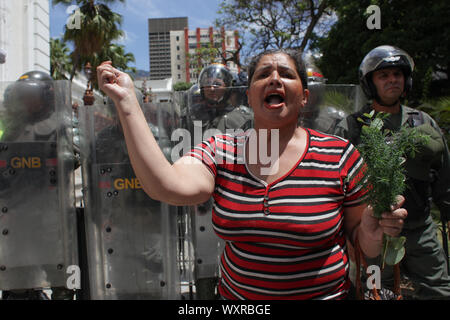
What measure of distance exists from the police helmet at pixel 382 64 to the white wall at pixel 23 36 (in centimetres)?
805

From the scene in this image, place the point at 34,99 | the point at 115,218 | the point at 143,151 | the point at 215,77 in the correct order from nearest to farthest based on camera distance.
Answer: the point at 143,151 → the point at 34,99 → the point at 115,218 → the point at 215,77

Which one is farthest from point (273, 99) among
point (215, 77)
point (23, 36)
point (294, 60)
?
point (23, 36)

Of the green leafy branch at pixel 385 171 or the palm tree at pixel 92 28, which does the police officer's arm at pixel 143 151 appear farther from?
the palm tree at pixel 92 28

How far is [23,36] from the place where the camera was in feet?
32.0

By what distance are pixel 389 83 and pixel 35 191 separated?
2.92 m

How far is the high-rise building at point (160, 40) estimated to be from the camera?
116 m

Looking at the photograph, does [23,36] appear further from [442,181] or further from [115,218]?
[442,181]

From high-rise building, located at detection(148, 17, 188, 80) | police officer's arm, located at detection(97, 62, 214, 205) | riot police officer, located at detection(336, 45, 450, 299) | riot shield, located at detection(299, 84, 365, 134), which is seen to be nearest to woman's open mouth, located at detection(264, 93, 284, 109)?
police officer's arm, located at detection(97, 62, 214, 205)

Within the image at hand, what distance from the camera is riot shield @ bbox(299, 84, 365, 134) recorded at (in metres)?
3.35

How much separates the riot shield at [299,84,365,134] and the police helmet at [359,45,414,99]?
372 mm

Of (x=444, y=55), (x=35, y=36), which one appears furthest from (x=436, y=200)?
(x=35, y=36)

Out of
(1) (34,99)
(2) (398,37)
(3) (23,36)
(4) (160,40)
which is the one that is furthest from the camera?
(4) (160,40)

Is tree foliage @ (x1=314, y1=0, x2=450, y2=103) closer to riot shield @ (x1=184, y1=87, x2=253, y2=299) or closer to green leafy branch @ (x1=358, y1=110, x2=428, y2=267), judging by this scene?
riot shield @ (x1=184, y1=87, x2=253, y2=299)

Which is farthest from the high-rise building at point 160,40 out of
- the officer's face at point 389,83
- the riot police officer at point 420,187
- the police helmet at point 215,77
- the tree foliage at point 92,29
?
the riot police officer at point 420,187
